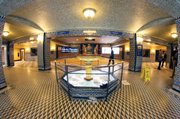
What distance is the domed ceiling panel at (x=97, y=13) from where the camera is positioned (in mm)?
4223

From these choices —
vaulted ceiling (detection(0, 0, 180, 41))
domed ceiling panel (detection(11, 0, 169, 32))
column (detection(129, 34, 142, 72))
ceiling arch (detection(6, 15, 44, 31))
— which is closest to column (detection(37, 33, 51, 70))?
vaulted ceiling (detection(0, 0, 180, 41))

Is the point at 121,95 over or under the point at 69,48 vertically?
under

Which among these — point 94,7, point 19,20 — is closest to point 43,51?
point 19,20

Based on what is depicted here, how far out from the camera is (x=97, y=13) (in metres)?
5.14

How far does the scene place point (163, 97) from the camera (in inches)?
133

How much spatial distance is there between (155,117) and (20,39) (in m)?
10.6

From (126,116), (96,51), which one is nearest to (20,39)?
(126,116)

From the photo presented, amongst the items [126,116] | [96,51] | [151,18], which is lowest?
[126,116]

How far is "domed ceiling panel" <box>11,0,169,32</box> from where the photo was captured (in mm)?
4223

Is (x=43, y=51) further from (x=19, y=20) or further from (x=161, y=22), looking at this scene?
(x=161, y=22)

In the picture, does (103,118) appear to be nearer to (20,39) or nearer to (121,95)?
(121,95)

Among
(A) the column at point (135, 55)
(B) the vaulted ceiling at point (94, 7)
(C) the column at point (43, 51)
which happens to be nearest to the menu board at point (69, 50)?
(C) the column at point (43, 51)

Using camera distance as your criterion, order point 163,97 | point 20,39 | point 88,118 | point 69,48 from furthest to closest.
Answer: point 69,48 → point 20,39 → point 163,97 → point 88,118

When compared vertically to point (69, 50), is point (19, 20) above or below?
above
